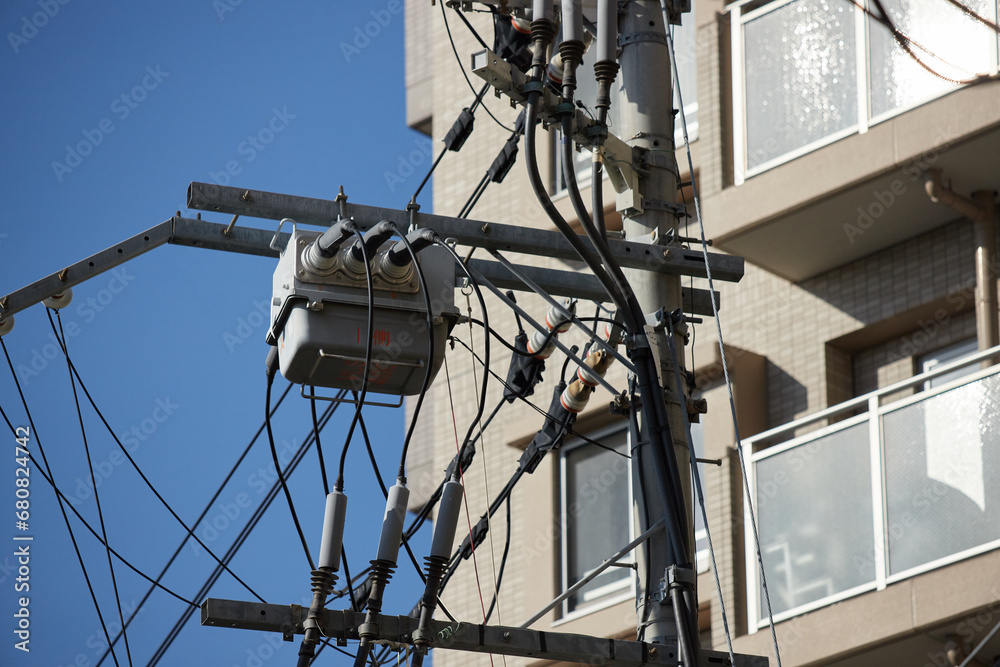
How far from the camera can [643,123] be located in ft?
29.3

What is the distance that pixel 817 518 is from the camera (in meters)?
12.2

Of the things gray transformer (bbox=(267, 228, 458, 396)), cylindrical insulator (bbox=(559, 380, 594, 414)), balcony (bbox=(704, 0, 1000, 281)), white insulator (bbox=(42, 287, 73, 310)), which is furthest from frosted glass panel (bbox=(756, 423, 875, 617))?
white insulator (bbox=(42, 287, 73, 310))

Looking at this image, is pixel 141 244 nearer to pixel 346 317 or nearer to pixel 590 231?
pixel 346 317

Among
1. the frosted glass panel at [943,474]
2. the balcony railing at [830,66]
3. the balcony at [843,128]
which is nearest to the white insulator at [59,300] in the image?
the frosted glass panel at [943,474]

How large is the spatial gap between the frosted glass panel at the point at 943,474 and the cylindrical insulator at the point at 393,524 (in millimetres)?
5694

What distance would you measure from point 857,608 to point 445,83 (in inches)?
348

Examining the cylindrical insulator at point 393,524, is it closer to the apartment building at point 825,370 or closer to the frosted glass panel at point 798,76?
the apartment building at point 825,370

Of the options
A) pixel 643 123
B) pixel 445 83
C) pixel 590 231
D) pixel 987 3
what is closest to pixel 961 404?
pixel 987 3

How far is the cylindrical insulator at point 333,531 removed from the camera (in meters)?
6.85

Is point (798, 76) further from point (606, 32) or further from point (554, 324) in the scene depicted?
point (606, 32)

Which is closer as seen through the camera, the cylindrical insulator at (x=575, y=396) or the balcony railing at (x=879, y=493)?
the cylindrical insulator at (x=575, y=396)

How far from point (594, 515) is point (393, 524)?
833 cm

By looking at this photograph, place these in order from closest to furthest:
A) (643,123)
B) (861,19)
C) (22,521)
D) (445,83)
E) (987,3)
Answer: (643,123), (987,3), (861,19), (22,521), (445,83)

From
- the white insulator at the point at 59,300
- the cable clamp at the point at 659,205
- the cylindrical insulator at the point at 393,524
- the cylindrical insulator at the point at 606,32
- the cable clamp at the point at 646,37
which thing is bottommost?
the cylindrical insulator at the point at 393,524
